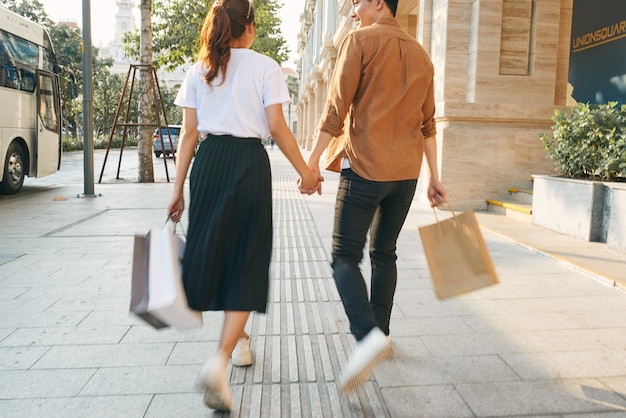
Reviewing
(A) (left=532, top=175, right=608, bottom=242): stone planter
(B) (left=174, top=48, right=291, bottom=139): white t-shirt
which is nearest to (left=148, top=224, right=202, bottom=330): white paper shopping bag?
(B) (left=174, top=48, right=291, bottom=139): white t-shirt

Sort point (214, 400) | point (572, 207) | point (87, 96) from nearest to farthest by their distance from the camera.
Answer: point (214, 400) < point (572, 207) < point (87, 96)

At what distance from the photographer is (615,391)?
2.67m

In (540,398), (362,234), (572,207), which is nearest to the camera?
(540,398)

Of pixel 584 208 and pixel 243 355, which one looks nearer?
pixel 243 355

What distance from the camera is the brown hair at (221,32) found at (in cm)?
248

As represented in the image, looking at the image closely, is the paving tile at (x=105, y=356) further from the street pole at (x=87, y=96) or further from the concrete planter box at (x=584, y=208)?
the street pole at (x=87, y=96)

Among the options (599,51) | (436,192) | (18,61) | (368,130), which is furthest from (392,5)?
(599,51)

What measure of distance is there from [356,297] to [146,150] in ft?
44.0

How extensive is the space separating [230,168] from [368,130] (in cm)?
65

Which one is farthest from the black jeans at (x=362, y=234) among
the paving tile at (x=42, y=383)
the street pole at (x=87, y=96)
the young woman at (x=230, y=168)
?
the street pole at (x=87, y=96)

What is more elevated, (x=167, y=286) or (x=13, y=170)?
(x=167, y=286)

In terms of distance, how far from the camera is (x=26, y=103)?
1233 centimetres

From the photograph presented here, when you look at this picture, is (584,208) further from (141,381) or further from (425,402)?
(141,381)

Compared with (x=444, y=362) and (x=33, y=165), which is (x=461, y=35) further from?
(x=33, y=165)
